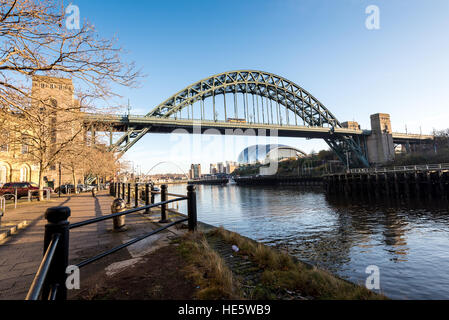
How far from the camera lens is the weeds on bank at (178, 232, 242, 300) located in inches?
116

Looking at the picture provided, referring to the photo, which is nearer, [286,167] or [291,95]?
[291,95]

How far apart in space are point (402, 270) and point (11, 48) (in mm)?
12240

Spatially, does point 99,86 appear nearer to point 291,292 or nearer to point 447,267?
point 291,292

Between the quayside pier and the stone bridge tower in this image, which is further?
the stone bridge tower

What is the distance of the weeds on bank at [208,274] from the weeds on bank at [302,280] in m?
0.63

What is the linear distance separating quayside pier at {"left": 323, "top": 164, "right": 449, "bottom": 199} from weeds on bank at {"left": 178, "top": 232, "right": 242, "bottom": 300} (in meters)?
32.8

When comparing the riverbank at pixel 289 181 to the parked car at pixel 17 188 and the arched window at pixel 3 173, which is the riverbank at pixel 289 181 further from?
the arched window at pixel 3 173

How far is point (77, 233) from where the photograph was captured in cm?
688

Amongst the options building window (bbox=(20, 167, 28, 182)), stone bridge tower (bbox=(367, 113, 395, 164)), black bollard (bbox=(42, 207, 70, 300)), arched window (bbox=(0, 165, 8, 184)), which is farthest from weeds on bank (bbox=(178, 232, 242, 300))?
stone bridge tower (bbox=(367, 113, 395, 164))

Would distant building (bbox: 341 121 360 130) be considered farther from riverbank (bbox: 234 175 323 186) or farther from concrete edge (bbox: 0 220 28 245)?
concrete edge (bbox: 0 220 28 245)

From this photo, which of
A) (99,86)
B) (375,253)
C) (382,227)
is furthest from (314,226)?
(99,86)

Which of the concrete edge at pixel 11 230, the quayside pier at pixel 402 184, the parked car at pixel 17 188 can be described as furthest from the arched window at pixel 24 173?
the quayside pier at pixel 402 184

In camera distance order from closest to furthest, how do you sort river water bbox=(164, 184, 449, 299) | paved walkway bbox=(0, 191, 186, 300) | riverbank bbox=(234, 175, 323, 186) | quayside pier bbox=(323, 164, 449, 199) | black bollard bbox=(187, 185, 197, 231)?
1. paved walkway bbox=(0, 191, 186, 300)
2. river water bbox=(164, 184, 449, 299)
3. black bollard bbox=(187, 185, 197, 231)
4. quayside pier bbox=(323, 164, 449, 199)
5. riverbank bbox=(234, 175, 323, 186)
